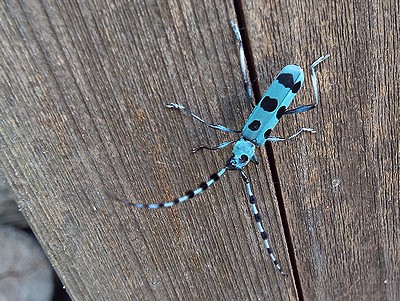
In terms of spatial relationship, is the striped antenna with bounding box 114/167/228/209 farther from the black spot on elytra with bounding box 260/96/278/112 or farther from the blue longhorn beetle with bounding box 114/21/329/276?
the black spot on elytra with bounding box 260/96/278/112

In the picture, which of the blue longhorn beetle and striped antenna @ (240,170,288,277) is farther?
striped antenna @ (240,170,288,277)

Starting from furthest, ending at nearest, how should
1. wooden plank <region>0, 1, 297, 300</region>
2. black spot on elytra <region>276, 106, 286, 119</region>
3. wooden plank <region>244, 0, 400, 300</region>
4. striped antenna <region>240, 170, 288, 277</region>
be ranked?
striped antenna <region>240, 170, 288, 277</region>
black spot on elytra <region>276, 106, 286, 119</region>
wooden plank <region>244, 0, 400, 300</region>
wooden plank <region>0, 1, 297, 300</region>

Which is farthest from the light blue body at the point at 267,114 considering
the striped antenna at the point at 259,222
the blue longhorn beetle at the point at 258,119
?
the striped antenna at the point at 259,222

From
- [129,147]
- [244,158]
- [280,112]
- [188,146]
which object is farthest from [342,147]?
[129,147]

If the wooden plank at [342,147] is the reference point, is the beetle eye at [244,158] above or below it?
below

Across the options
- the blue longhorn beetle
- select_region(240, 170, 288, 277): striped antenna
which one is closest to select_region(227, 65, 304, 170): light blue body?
the blue longhorn beetle

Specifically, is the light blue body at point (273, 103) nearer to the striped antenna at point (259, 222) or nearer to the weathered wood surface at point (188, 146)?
the weathered wood surface at point (188, 146)
